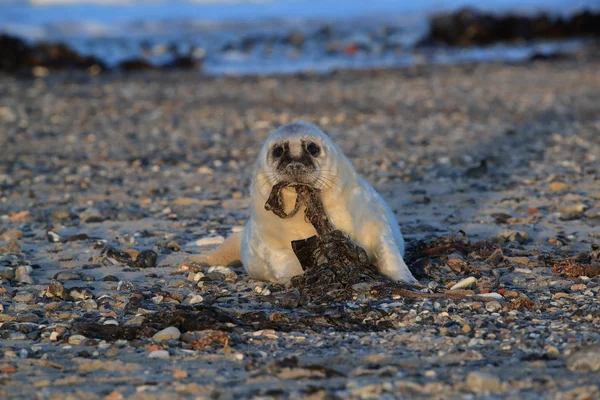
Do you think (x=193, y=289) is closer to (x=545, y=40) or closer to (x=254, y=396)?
(x=254, y=396)

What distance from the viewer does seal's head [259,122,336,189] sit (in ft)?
17.9

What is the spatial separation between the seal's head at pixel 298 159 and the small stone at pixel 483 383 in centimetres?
192

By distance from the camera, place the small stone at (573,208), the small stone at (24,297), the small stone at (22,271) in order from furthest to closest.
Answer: the small stone at (573,208) < the small stone at (22,271) < the small stone at (24,297)

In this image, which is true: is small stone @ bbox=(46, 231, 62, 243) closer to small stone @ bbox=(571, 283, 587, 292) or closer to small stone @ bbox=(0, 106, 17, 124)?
small stone @ bbox=(571, 283, 587, 292)

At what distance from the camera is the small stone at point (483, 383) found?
→ 149 inches

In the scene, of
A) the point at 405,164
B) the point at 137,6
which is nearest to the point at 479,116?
the point at 405,164

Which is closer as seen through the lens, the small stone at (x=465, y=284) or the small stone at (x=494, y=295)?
the small stone at (x=494, y=295)

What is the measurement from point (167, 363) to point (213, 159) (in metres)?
6.37

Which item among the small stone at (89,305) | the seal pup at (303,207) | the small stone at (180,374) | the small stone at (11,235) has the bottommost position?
the small stone at (180,374)

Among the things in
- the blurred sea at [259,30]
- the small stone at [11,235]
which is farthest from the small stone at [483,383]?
the blurred sea at [259,30]

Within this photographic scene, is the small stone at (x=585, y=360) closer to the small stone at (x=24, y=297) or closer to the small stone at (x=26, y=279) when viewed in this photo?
the small stone at (x=24, y=297)

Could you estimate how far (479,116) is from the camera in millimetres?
13219

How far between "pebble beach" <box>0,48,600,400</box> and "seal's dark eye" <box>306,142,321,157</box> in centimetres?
79

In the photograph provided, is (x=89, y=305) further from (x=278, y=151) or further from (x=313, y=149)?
(x=313, y=149)
